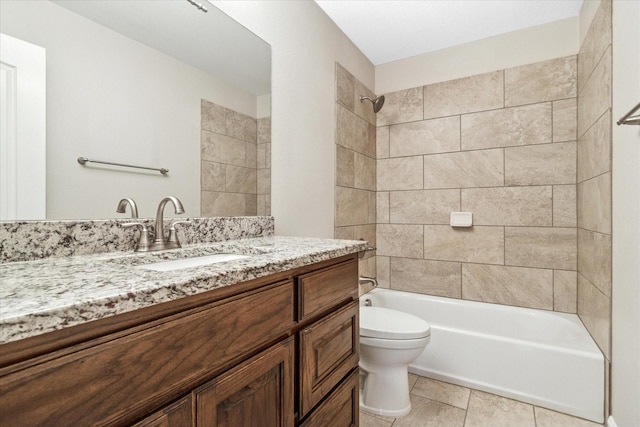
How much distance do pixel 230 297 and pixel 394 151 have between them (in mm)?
2460

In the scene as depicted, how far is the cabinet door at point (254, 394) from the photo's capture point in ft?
2.10

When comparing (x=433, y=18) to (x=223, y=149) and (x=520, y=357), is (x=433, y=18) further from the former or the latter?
(x=520, y=357)

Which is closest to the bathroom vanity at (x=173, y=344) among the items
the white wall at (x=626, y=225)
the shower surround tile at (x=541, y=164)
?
the white wall at (x=626, y=225)

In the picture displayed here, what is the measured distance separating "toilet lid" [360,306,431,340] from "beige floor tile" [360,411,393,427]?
0.46 m

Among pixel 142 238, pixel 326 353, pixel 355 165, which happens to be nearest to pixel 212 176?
pixel 142 238

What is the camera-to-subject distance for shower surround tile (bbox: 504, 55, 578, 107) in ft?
7.34

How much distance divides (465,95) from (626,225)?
1556 mm

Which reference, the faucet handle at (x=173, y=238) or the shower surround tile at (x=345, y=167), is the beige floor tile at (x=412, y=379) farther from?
the faucet handle at (x=173, y=238)

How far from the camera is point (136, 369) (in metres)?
0.51

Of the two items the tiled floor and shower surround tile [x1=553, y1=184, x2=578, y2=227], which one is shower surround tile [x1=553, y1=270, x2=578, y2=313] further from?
the tiled floor

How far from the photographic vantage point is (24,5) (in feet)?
2.82

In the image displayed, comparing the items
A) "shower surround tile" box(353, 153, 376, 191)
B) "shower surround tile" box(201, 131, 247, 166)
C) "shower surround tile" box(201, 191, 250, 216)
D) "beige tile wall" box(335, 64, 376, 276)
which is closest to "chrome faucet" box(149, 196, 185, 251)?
"shower surround tile" box(201, 191, 250, 216)

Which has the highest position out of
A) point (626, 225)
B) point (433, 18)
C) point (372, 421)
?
Answer: point (433, 18)

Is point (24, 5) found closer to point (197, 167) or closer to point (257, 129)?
point (197, 167)
